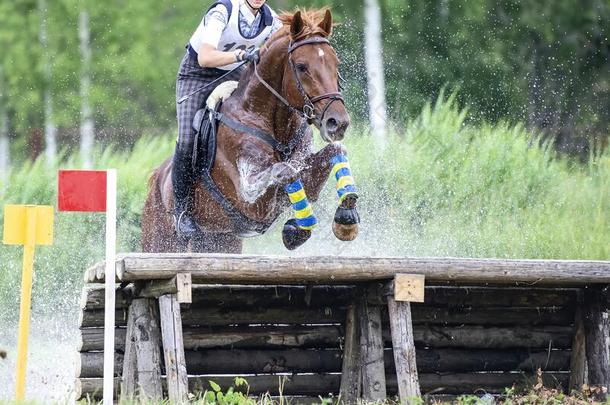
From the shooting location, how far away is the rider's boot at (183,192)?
8.12 m

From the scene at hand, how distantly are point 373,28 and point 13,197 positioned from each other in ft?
17.8

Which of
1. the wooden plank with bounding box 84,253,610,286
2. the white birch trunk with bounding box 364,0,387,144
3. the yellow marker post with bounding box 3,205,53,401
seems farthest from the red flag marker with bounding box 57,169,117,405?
the white birch trunk with bounding box 364,0,387,144

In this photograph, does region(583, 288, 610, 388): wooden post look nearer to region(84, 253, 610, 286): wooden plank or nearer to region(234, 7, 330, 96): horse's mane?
region(84, 253, 610, 286): wooden plank

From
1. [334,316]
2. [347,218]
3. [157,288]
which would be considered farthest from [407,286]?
[157,288]

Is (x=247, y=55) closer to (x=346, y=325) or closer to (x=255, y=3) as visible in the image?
(x=255, y=3)

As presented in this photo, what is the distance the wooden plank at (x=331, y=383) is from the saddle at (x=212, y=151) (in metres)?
1.11

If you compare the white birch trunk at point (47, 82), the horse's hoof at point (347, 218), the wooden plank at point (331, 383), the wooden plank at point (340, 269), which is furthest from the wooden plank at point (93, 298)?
the white birch trunk at point (47, 82)

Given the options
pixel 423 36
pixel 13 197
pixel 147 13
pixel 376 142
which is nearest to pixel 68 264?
pixel 13 197

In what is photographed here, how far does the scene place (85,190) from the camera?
5.96 metres

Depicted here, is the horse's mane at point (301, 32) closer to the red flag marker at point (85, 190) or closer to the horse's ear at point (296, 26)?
the horse's ear at point (296, 26)

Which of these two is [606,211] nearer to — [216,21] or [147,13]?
[216,21]

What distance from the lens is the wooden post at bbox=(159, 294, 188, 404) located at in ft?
20.6

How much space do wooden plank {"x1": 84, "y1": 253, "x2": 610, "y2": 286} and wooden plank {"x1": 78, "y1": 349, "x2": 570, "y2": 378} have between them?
545mm

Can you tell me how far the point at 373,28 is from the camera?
16.4m
